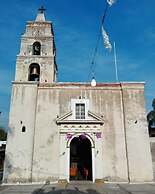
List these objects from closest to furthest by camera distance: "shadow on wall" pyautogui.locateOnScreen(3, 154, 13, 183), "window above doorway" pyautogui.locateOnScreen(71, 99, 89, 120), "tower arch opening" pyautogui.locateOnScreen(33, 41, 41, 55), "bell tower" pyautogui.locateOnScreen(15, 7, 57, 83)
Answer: "shadow on wall" pyautogui.locateOnScreen(3, 154, 13, 183) → "window above doorway" pyautogui.locateOnScreen(71, 99, 89, 120) → "bell tower" pyautogui.locateOnScreen(15, 7, 57, 83) → "tower arch opening" pyautogui.locateOnScreen(33, 41, 41, 55)

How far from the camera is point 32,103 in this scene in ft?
63.7

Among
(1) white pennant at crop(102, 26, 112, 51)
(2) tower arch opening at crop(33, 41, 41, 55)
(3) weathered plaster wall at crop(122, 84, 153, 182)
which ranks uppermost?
(2) tower arch opening at crop(33, 41, 41, 55)

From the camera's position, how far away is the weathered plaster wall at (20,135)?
1769 centimetres

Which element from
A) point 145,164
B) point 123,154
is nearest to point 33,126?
point 123,154

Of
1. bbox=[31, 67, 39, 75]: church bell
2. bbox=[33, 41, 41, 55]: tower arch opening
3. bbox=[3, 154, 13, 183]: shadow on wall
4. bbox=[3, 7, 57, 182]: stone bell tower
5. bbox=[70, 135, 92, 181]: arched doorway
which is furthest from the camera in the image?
bbox=[33, 41, 41, 55]: tower arch opening

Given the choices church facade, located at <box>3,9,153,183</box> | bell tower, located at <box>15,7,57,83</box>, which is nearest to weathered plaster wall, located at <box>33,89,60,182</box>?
church facade, located at <box>3,9,153,183</box>

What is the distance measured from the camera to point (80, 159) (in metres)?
20.8

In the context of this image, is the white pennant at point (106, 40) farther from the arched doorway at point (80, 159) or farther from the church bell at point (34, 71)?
the church bell at point (34, 71)

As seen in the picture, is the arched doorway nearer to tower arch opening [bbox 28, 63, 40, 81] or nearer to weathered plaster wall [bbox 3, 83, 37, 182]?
weathered plaster wall [bbox 3, 83, 37, 182]

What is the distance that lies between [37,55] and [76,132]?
8650mm

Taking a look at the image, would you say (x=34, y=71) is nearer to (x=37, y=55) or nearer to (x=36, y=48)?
(x=37, y=55)

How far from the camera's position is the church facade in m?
17.8

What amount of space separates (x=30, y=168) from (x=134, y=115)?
9.54 meters

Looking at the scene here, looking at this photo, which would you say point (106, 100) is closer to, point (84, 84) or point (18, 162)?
point (84, 84)
